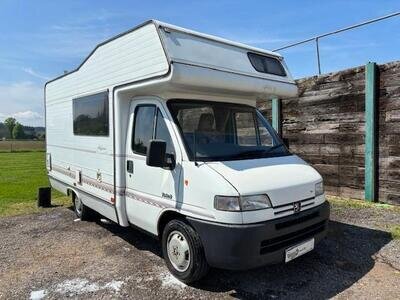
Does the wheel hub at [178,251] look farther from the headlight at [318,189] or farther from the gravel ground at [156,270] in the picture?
the headlight at [318,189]

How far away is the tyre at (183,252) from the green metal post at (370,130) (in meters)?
5.45

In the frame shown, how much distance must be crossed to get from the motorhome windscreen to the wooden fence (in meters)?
3.70

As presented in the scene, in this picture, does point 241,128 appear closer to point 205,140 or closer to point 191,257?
point 205,140

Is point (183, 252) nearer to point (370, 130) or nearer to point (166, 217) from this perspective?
point (166, 217)

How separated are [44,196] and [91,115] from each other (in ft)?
12.7

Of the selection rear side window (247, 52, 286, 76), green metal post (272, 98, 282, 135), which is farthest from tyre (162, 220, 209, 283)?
green metal post (272, 98, 282, 135)

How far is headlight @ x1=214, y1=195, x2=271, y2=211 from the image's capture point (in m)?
4.31

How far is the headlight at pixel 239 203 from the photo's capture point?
4309mm

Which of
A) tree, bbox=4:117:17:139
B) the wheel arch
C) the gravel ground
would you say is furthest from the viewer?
tree, bbox=4:117:17:139

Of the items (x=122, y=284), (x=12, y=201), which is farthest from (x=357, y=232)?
(x=12, y=201)

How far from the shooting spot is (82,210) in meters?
8.05

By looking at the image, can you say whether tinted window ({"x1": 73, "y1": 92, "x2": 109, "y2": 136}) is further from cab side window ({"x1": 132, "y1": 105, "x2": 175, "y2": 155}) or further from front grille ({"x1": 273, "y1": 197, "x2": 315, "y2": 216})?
front grille ({"x1": 273, "y1": 197, "x2": 315, "y2": 216})

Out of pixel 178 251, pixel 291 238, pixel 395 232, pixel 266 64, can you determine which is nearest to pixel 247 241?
pixel 291 238

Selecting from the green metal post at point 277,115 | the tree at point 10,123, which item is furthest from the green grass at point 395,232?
the tree at point 10,123
